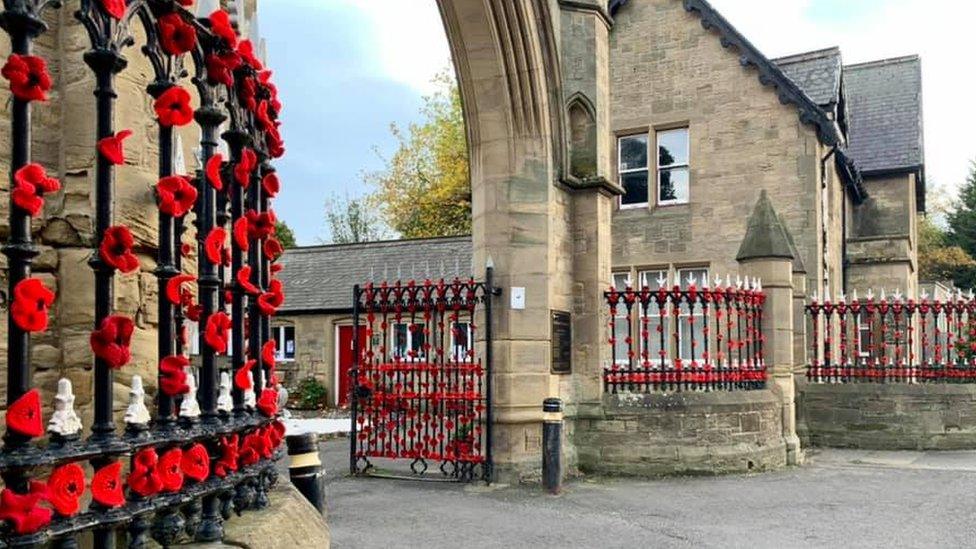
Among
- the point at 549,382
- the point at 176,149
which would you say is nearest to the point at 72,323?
the point at 176,149

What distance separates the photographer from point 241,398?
3023 mm

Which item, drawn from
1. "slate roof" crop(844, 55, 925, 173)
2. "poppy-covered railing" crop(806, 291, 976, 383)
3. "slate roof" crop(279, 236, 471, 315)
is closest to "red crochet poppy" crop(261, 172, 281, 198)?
"poppy-covered railing" crop(806, 291, 976, 383)

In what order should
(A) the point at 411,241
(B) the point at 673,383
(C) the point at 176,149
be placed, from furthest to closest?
(A) the point at 411,241
(B) the point at 673,383
(C) the point at 176,149

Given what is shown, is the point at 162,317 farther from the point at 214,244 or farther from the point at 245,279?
the point at 245,279

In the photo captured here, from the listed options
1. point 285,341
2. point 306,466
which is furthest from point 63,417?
point 285,341

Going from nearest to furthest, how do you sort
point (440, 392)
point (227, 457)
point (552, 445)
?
point (227, 457), point (552, 445), point (440, 392)

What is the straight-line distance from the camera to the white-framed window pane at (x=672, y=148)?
18750 millimetres

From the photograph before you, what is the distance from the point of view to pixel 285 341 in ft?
78.3

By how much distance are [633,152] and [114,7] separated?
1767 cm

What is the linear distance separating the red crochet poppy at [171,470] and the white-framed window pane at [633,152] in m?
17.4

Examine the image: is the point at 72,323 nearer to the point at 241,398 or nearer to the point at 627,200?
the point at 241,398

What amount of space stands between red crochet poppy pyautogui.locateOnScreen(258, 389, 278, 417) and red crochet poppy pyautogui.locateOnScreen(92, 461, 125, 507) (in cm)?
97

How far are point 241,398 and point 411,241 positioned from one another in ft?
73.3

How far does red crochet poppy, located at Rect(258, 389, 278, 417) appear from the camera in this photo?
3.19 metres
